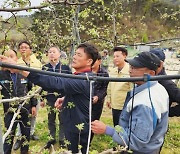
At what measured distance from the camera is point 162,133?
2510 mm

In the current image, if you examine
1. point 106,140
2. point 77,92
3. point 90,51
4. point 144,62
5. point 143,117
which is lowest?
point 106,140

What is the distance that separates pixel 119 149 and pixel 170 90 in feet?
5.60

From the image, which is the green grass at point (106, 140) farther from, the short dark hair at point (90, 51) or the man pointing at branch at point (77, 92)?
the short dark hair at point (90, 51)

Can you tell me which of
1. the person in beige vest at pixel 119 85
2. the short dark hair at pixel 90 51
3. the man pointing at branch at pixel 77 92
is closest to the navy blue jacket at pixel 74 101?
the man pointing at branch at pixel 77 92

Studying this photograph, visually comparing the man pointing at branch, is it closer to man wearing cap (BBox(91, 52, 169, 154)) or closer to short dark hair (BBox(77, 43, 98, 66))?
short dark hair (BBox(77, 43, 98, 66))

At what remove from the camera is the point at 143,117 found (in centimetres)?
226

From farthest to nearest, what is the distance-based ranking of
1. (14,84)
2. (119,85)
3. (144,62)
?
(119,85), (14,84), (144,62)

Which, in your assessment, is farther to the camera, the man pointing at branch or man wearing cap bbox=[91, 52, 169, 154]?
the man pointing at branch

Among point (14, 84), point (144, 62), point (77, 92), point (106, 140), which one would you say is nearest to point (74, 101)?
point (77, 92)

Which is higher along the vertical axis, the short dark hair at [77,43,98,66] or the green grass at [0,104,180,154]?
the short dark hair at [77,43,98,66]

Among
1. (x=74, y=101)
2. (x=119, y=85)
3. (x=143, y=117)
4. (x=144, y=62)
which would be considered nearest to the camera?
(x=143, y=117)

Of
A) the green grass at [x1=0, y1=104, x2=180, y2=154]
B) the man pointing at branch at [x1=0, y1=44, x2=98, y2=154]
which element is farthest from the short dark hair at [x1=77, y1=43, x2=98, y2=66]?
the green grass at [x1=0, y1=104, x2=180, y2=154]

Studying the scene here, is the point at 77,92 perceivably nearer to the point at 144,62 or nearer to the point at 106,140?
the point at 144,62

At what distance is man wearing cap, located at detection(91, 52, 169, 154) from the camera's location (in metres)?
2.28
